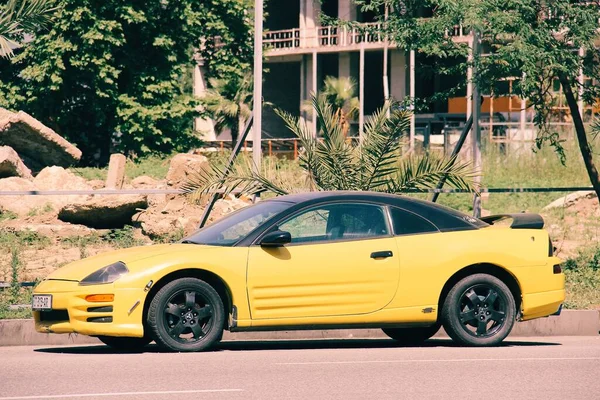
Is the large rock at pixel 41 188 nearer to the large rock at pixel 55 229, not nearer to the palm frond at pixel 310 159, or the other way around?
the large rock at pixel 55 229

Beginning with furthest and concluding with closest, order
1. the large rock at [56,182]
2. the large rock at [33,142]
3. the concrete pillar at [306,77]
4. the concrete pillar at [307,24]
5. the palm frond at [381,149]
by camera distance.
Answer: the concrete pillar at [306,77], the concrete pillar at [307,24], the large rock at [33,142], the large rock at [56,182], the palm frond at [381,149]

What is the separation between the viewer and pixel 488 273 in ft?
37.8

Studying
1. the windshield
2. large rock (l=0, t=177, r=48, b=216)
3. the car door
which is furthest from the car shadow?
large rock (l=0, t=177, r=48, b=216)

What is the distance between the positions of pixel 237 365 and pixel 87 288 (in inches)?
67.0

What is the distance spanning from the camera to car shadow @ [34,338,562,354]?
445 inches

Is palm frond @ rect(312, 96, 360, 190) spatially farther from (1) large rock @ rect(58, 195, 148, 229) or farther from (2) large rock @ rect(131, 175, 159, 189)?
(2) large rock @ rect(131, 175, 159, 189)

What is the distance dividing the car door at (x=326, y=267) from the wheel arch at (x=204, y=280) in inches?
8.7

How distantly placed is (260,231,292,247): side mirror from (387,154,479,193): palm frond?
487 centimetres

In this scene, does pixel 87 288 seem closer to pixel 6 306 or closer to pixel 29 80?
pixel 6 306

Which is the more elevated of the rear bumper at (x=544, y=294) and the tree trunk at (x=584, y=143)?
the tree trunk at (x=584, y=143)

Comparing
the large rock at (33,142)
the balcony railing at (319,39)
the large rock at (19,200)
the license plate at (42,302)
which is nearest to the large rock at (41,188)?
the large rock at (19,200)

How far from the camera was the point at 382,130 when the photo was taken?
51.7 ft

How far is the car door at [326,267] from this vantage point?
10.8 metres

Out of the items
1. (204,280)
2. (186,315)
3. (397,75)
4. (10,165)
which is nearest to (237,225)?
(204,280)
